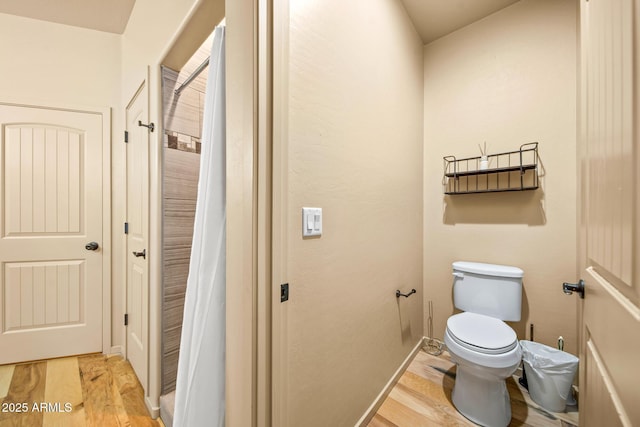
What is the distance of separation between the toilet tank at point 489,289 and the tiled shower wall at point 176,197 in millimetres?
1849

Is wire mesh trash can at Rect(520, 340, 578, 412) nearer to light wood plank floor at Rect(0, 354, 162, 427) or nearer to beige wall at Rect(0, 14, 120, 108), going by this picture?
light wood plank floor at Rect(0, 354, 162, 427)

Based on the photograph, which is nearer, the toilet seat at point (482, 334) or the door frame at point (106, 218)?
the toilet seat at point (482, 334)

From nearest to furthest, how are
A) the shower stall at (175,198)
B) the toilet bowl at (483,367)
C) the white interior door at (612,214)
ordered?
the white interior door at (612,214), the toilet bowl at (483,367), the shower stall at (175,198)

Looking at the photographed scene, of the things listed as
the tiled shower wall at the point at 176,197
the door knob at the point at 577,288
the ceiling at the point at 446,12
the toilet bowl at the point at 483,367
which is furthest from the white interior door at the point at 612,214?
the tiled shower wall at the point at 176,197

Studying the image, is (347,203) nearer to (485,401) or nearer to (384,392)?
(384,392)

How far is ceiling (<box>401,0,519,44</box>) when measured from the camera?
1745 millimetres

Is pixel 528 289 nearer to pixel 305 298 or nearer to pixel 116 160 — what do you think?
pixel 305 298

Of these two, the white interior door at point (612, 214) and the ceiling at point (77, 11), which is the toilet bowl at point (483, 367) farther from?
the ceiling at point (77, 11)

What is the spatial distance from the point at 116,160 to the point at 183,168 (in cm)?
111

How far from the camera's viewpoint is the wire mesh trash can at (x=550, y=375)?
1415mm

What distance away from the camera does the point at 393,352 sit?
162 centimetres

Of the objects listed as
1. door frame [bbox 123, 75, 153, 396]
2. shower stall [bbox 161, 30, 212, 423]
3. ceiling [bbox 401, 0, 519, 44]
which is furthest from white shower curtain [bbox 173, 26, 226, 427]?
ceiling [bbox 401, 0, 519, 44]

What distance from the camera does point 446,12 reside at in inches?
71.8

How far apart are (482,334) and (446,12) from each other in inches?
84.2
